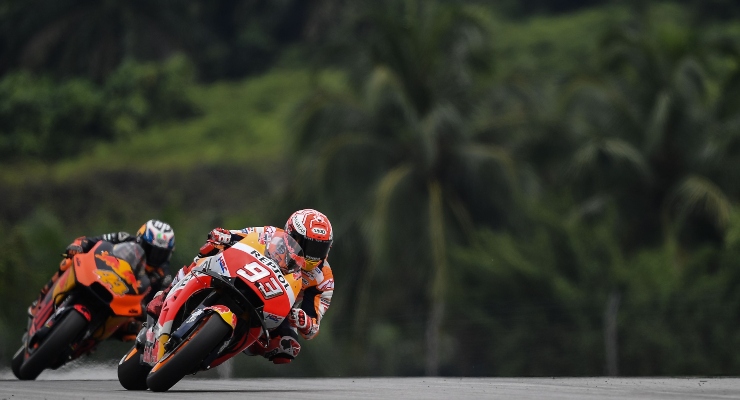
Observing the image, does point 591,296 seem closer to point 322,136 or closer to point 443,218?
point 443,218

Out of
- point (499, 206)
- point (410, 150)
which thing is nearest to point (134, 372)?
point (410, 150)

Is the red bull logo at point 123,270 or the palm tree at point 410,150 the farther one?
the palm tree at point 410,150

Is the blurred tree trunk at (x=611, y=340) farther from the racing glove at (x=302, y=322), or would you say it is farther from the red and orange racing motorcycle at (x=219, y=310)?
the red and orange racing motorcycle at (x=219, y=310)

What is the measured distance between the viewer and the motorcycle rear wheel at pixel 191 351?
27.6 ft

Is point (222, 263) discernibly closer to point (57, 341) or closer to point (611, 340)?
point (57, 341)

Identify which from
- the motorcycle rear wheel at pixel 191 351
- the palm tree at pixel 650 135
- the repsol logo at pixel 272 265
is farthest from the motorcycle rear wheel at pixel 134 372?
the palm tree at pixel 650 135

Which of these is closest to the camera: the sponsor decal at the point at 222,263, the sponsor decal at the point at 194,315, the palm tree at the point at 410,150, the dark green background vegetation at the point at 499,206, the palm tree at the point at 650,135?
the sponsor decal at the point at 194,315

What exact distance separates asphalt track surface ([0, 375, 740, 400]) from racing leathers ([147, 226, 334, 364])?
29 centimetres

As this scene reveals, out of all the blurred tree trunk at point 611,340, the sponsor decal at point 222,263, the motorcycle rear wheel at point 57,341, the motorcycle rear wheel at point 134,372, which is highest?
the sponsor decal at point 222,263

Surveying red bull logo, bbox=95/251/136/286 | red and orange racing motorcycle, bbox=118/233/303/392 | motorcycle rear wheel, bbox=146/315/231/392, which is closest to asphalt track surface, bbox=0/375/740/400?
motorcycle rear wheel, bbox=146/315/231/392

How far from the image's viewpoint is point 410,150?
3020 cm

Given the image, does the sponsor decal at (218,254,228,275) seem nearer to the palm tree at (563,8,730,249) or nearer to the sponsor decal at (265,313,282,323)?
the sponsor decal at (265,313,282,323)

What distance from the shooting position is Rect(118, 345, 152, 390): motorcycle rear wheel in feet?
31.8

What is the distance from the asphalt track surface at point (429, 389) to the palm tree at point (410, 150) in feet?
55.0
